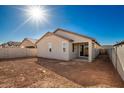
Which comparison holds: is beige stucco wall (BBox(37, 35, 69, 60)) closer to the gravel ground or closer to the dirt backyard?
the dirt backyard

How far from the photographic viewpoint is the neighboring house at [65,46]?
11.4 metres

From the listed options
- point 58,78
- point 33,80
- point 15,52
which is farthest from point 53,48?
point 33,80

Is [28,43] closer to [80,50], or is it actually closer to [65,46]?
[80,50]

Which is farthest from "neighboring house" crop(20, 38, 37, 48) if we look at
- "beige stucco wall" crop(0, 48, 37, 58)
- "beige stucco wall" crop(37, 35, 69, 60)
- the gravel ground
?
the gravel ground

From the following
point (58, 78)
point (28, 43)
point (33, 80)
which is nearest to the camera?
point (33, 80)

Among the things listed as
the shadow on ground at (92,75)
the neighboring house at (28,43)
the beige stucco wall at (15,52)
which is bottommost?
the shadow on ground at (92,75)

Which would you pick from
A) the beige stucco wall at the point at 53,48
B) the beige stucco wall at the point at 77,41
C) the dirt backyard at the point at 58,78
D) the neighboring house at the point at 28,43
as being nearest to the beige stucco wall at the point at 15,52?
the beige stucco wall at the point at 53,48

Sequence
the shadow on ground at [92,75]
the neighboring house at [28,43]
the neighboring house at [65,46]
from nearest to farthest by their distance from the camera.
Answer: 1. the shadow on ground at [92,75]
2. the neighboring house at [65,46]
3. the neighboring house at [28,43]

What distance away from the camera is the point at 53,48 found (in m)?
12.9

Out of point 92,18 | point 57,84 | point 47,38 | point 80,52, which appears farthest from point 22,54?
point 57,84

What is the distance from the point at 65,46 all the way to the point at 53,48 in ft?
5.54

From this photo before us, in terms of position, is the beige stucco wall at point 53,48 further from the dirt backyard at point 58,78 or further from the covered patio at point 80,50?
the dirt backyard at point 58,78

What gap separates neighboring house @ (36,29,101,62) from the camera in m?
11.4

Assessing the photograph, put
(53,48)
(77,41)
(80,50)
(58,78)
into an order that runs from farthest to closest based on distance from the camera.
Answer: (80,50) < (53,48) < (77,41) < (58,78)
